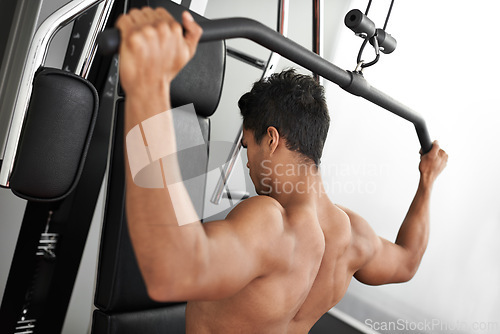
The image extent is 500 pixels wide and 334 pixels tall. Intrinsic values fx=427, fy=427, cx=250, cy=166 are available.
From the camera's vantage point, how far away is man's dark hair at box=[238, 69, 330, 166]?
1.28 meters

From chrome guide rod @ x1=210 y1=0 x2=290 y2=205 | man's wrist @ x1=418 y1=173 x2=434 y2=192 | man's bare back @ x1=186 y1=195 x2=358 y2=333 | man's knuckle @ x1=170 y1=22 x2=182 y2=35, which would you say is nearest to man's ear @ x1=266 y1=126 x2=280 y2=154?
man's bare back @ x1=186 y1=195 x2=358 y2=333

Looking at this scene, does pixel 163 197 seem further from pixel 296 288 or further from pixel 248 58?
pixel 248 58

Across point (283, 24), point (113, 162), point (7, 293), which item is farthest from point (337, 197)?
point (7, 293)

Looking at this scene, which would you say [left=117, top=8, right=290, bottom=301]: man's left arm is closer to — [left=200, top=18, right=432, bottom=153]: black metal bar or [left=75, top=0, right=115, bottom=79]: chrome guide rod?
[left=200, top=18, right=432, bottom=153]: black metal bar

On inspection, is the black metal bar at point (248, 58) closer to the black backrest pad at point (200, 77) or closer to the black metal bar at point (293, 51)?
the black backrest pad at point (200, 77)

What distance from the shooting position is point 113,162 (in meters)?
1.55

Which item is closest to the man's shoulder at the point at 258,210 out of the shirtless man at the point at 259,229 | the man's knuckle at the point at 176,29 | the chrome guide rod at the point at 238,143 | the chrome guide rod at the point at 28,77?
the shirtless man at the point at 259,229

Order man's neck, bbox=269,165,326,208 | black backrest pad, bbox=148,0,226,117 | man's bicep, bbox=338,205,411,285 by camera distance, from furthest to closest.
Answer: black backrest pad, bbox=148,0,226,117 < man's bicep, bbox=338,205,411,285 < man's neck, bbox=269,165,326,208

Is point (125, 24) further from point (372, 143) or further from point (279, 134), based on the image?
point (372, 143)

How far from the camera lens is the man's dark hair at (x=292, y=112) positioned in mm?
1276

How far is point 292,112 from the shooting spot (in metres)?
1.29

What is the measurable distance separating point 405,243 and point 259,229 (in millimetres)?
849

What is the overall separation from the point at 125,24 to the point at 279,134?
0.65 metres

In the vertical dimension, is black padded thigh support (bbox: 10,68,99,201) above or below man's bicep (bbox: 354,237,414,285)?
above
